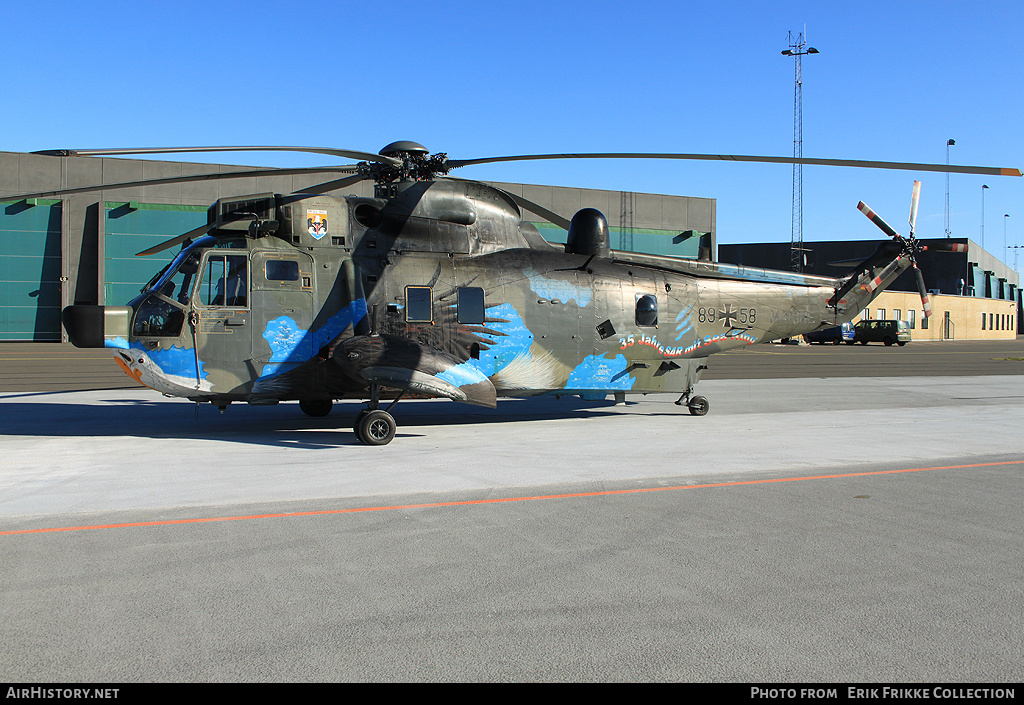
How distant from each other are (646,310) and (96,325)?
28.4ft

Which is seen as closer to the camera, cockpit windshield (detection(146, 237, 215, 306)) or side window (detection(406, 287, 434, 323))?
cockpit windshield (detection(146, 237, 215, 306))

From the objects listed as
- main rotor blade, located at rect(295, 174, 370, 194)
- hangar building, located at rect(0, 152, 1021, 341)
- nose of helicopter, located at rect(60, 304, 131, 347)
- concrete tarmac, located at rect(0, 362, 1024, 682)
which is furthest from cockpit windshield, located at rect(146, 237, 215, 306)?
hangar building, located at rect(0, 152, 1021, 341)

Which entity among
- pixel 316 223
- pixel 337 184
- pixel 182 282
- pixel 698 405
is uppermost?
pixel 337 184

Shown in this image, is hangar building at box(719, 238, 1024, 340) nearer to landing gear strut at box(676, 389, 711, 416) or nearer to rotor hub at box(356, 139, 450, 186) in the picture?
landing gear strut at box(676, 389, 711, 416)

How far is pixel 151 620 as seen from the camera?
152 inches

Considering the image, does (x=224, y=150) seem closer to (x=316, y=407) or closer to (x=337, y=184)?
(x=337, y=184)

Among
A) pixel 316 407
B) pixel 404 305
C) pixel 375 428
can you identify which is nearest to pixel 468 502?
pixel 375 428

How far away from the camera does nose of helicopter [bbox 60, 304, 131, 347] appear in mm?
9859

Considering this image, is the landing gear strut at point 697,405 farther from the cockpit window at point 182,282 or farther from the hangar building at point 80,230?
the hangar building at point 80,230

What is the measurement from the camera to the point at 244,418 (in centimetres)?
1306

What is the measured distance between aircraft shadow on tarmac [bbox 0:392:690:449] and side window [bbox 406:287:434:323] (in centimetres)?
184

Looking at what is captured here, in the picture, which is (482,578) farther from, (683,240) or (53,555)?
(683,240)

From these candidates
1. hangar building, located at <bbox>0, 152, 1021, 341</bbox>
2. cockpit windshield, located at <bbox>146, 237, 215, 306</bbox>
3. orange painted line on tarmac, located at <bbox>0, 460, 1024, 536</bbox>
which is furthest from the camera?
hangar building, located at <bbox>0, 152, 1021, 341</bbox>

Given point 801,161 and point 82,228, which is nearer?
point 801,161
